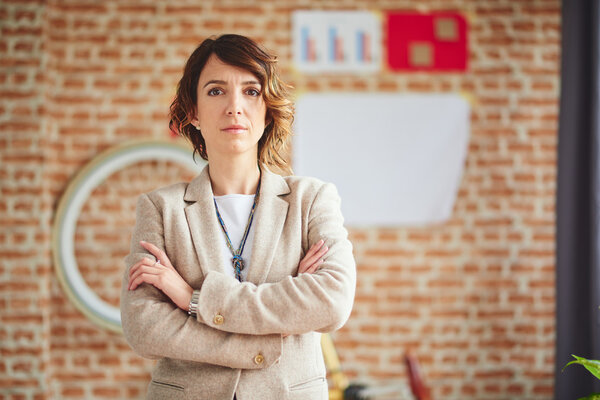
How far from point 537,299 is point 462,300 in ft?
1.47

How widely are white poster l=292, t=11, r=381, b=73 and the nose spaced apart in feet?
6.49

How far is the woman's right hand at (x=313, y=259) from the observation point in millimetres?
1318

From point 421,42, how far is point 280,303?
243 centimetres

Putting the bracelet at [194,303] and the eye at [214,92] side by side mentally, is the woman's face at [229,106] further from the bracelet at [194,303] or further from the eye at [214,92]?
the bracelet at [194,303]

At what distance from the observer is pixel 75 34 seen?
10.5 ft

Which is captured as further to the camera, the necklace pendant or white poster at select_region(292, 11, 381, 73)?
white poster at select_region(292, 11, 381, 73)

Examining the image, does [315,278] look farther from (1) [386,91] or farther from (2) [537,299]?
(2) [537,299]

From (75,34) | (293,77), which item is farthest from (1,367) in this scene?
(293,77)

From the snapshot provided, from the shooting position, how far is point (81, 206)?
3164mm

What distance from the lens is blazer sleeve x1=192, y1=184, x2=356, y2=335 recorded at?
1.22 meters

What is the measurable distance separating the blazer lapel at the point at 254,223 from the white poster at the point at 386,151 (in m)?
1.81

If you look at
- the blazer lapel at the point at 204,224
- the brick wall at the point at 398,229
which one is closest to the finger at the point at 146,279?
the blazer lapel at the point at 204,224

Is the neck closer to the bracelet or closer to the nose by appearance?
the nose

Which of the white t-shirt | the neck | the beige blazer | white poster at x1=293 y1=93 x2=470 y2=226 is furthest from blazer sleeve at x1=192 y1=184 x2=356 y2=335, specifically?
white poster at x1=293 y1=93 x2=470 y2=226
